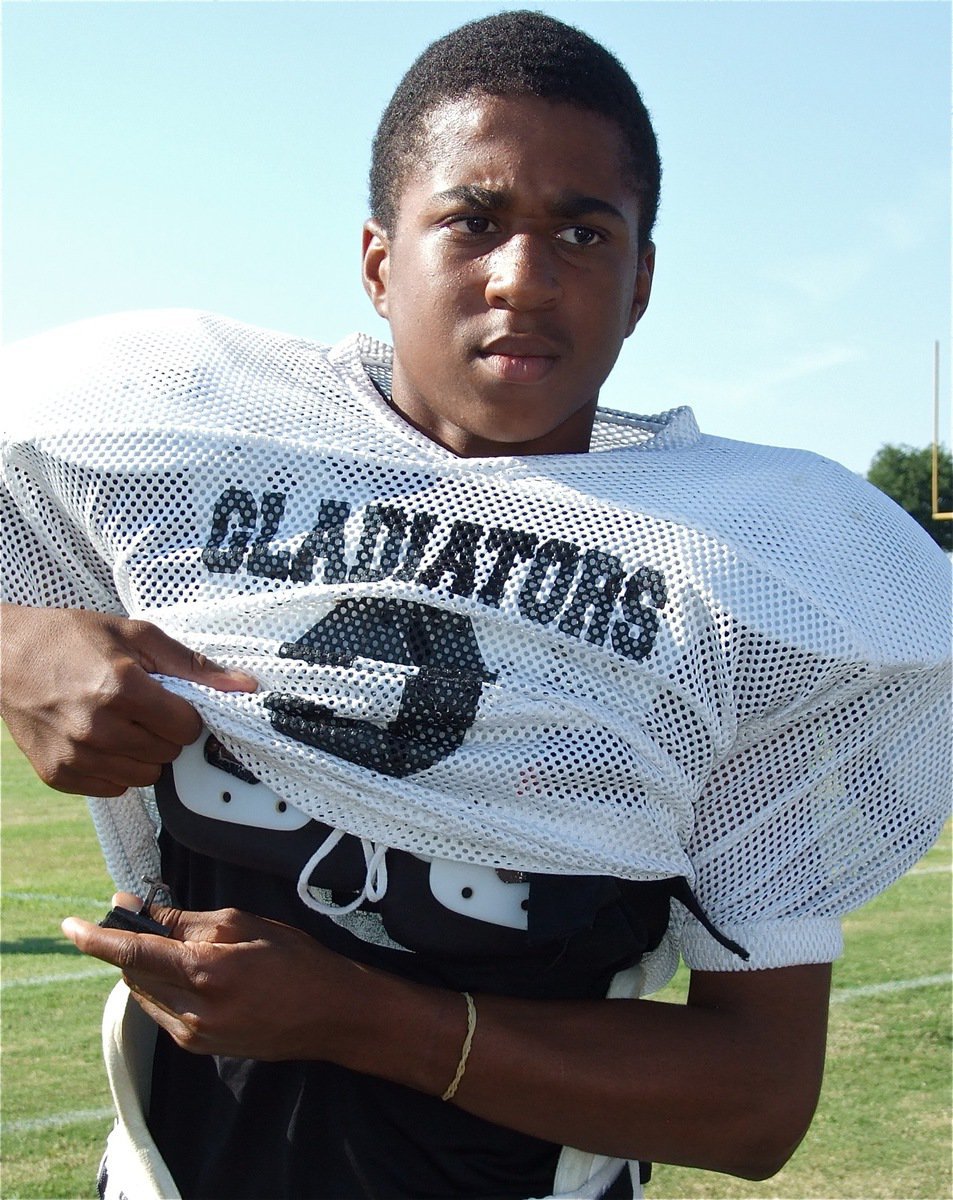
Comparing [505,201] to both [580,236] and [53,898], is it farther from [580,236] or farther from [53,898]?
[53,898]

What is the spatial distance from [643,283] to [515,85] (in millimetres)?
342

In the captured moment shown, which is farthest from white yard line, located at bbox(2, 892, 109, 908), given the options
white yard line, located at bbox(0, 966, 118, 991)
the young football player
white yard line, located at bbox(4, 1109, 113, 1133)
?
the young football player

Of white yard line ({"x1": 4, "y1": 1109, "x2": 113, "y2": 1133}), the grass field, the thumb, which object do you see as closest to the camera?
the thumb

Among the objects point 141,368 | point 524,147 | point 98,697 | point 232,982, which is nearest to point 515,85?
point 524,147

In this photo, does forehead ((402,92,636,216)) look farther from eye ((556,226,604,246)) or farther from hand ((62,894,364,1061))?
hand ((62,894,364,1061))

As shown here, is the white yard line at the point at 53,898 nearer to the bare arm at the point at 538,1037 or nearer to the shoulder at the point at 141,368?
the shoulder at the point at 141,368

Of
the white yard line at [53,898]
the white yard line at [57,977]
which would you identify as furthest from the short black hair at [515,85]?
the white yard line at [53,898]

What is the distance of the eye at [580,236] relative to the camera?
5.04 feet

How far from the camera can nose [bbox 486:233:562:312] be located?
58.7 inches

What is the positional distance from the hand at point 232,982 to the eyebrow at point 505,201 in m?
0.77

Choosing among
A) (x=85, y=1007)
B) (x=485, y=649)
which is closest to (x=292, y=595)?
(x=485, y=649)

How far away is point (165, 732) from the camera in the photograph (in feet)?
4.43

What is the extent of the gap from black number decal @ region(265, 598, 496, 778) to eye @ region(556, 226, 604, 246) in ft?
1.44

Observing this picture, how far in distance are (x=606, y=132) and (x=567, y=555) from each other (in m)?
0.48
